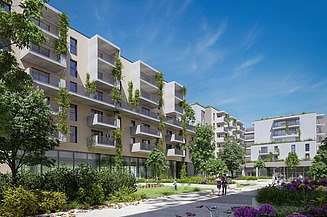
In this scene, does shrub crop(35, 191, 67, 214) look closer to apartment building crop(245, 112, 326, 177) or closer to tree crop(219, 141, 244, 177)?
tree crop(219, 141, 244, 177)

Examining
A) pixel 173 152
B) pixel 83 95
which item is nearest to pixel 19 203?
pixel 83 95

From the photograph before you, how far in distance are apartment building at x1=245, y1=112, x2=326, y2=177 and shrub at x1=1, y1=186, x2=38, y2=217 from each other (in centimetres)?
6182

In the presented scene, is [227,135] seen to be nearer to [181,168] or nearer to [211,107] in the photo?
[211,107]

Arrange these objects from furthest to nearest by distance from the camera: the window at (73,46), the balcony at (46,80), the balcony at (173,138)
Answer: the balcony at (173,138)
the window at (73,46)
the balcony at (46,80)

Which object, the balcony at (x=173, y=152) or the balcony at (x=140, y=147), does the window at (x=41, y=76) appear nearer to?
the balcony at (x=140, y=147)

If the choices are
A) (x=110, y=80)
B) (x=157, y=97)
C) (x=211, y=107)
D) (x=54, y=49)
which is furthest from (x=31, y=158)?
(x=211, y=107)

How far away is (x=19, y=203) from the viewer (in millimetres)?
12445

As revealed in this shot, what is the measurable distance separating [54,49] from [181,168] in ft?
96.2

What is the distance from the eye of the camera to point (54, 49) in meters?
28.5

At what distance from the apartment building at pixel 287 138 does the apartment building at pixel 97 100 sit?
110ft

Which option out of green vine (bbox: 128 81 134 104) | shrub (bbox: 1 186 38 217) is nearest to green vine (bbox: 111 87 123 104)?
green vine (bbox: 128 81 134 104)

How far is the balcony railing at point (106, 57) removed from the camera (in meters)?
35.5

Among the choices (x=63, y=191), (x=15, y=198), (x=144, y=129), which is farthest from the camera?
(x=144, y=129)

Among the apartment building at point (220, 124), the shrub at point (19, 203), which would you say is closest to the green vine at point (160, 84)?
the apartment building at point (220, 124)
